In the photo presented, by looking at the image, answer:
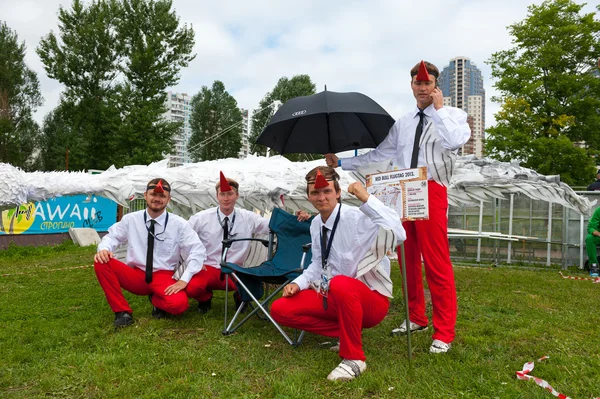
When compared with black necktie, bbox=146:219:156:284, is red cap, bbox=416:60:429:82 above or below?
above

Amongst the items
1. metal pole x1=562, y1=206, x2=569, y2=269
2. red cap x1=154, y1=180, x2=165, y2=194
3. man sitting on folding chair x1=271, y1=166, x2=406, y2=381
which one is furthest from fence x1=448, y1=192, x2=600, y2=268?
red cap x1=154, y1=180, x2=165, y2=194

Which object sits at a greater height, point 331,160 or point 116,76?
point 116,76

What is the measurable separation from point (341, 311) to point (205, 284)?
1758 millimetres

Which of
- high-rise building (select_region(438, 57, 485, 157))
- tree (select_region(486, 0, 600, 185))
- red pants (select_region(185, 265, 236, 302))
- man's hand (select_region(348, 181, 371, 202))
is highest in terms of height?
high-rise building (select_region(438, 57, 485, 157))

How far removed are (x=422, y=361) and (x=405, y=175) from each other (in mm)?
1162

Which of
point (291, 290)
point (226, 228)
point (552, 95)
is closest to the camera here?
point (291, 290)

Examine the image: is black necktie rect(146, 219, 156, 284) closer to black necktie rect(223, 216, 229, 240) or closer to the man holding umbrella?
black necktie rect(223, 216, 229, 240)

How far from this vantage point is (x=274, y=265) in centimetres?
387

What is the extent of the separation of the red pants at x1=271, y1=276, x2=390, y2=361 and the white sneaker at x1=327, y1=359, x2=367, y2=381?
0.11ft

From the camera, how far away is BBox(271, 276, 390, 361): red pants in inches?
105

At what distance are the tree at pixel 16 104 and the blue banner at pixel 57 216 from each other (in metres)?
14.7

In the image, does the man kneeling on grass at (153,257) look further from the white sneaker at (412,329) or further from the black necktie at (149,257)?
the white sneaker at (412,329)

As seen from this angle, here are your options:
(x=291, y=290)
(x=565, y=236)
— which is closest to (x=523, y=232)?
(x=565, y=236)

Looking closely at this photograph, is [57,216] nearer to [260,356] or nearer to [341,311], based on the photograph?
[260,356]
